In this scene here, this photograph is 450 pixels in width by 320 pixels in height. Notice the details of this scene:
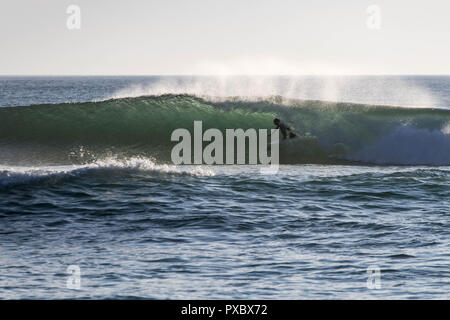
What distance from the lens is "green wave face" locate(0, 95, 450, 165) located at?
2111cm

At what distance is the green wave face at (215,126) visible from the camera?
831 inches

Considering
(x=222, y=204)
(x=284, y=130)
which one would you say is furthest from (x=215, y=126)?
(x=222, y=204)

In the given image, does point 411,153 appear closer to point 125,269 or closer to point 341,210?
point 341,210

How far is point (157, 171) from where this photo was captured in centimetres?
1766

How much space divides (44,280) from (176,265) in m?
1.76

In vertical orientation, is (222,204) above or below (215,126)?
below

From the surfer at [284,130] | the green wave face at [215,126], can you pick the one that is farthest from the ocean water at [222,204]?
the surfer at [284,130]

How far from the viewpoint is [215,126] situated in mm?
22641

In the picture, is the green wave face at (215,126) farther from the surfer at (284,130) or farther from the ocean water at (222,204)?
the surfer at (284,130)

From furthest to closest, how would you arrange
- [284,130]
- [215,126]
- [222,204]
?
[215,126] < [284,130] < [222,204]

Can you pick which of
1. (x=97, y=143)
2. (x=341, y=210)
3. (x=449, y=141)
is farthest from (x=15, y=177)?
(x=449, y=141)

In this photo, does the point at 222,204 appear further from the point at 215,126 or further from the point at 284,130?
the point at 215,126

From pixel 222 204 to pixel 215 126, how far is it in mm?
8720

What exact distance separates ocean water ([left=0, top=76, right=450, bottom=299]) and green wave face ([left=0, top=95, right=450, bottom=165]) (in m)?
0.06
